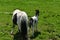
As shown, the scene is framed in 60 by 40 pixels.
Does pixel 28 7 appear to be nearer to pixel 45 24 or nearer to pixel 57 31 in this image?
pixel 45 24

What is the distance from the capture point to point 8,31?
47.3 ft

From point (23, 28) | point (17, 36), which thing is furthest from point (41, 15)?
point (23, 28)

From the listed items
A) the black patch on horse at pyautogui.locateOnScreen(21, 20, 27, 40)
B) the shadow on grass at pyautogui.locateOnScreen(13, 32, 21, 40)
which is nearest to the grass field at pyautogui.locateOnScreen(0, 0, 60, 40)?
the shadow on grass at pyautogui.locateOnScreen(13, 32, 21, 40)

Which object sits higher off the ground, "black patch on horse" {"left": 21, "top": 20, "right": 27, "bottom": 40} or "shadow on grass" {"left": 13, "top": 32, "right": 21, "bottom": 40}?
"black patch on horse" {"left": 21, "top": 20, "right": 27, "bottom": 40}

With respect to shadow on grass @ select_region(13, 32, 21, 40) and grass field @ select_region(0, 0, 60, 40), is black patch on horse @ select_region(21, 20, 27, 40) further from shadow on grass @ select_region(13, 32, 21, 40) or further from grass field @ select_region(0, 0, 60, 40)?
grass field @ select_region(0, 0, 60, 40)

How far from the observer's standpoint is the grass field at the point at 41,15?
14.0m

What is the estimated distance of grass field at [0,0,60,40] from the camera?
551 inches

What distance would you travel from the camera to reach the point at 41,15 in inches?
728

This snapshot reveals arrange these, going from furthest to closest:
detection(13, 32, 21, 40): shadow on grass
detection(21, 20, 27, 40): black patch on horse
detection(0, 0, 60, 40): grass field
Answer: detection(0, 0, 60, 40): grass field → detection(13, 32, 21, 40): shadow on grass → detection(21, 20, 27, 40): black patch on horse

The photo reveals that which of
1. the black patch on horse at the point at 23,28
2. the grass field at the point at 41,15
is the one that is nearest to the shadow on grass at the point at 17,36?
the grass field at the point at 41,15

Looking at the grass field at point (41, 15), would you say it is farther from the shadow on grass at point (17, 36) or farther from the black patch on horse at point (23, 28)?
the black patch on horse at point (23, 28)

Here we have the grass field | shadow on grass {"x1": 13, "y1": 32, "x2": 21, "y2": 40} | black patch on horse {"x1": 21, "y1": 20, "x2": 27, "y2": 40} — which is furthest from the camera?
the grass field

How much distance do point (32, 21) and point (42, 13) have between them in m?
5.57

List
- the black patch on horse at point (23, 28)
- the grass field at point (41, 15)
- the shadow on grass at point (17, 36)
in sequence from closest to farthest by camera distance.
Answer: the black patch on horse at point (23, 28), the shadow on grass at point (17, 36), the grass field at point (41, 15)
